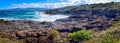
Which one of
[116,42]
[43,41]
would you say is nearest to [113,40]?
[116,42]

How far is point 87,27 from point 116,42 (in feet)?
242

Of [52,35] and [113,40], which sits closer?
[113,40]

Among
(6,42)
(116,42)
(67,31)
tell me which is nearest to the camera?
(116,42)

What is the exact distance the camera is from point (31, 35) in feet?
271

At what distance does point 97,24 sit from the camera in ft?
441

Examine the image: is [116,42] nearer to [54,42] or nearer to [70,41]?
[54,42]

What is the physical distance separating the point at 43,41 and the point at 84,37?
15.6 metres

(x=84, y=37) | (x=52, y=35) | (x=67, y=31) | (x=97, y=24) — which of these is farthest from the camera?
(x=97, y=24)

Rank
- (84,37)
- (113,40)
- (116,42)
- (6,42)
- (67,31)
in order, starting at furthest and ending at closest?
(67,31)
(84,37)
(6,42)
(113,40)
(116,42)

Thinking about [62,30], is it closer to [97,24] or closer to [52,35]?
[97,24]

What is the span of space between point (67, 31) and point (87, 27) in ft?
35.5

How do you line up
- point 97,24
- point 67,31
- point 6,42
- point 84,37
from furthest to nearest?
point 97,24, point 67,31, point 84,37, point 6,42

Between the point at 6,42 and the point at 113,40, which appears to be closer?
the point at 113,40

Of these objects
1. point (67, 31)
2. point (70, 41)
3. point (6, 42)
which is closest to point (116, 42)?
point (6, 42)
